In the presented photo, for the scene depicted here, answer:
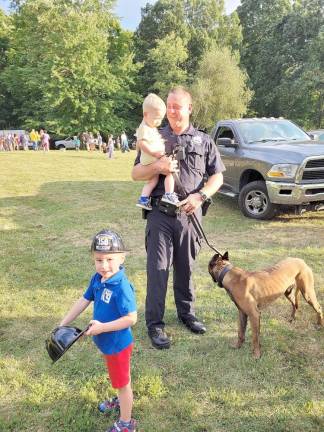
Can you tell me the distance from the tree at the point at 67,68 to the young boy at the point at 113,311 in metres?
34.4

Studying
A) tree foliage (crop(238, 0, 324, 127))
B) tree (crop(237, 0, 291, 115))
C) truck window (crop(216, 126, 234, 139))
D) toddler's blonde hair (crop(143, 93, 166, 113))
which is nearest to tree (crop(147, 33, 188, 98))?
tree (crop(237, 0, 291, 115))

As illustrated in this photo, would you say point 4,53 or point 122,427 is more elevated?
point 4,53

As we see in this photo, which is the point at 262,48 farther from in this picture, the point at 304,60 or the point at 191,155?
the point at 191,155

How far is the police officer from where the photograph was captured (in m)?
3.35

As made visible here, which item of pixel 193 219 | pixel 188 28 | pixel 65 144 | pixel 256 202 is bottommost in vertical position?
pixel 65 144

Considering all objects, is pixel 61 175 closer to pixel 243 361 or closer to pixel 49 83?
pixel 243 361

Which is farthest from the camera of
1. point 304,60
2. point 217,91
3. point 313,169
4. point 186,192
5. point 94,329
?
point 304,60

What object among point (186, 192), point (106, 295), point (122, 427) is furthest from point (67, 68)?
point (122, 427)

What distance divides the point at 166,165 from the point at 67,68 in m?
35.4

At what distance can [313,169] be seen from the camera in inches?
278

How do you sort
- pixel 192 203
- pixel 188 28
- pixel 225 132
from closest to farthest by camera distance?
pixel 192 203 < pixel 225 132 < pixel 188 28

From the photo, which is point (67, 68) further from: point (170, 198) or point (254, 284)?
point (254, 284)

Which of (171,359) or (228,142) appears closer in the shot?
(171,359)

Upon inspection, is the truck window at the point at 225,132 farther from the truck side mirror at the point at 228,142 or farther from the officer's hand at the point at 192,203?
the officer's hand at the point at 192,203
